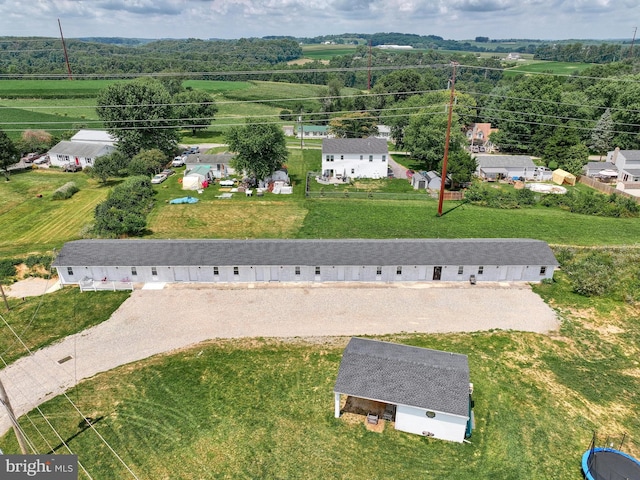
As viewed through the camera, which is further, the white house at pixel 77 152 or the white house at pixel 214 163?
the white house at pixel 77 152

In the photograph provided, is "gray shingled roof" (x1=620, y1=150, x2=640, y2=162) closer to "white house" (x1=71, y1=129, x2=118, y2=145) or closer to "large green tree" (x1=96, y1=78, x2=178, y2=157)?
"large green tree" (x1=96, y1=78, x2=178, y2=157)

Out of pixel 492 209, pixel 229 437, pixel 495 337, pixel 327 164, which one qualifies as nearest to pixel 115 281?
pixel 229 437

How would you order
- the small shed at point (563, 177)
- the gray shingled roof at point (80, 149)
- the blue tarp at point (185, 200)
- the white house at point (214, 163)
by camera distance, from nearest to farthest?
the blue tarp at point (185, 200)
the small shed at point (563, 177)
the white house at point (214, 163)
the gray shingled roof at point (80, 149)

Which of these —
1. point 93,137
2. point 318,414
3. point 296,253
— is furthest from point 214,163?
point 318,414

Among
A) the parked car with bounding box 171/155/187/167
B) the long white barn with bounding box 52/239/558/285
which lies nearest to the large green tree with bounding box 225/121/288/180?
the parked car with bounding box 171/155/187/167

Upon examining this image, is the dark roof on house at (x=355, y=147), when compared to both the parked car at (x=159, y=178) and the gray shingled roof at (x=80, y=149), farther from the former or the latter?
the gray shingled roof at (x=80, y=149)

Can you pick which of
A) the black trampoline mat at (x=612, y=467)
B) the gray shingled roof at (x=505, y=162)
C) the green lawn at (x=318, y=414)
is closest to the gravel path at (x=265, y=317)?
the green lawn at (x=318, y=414)

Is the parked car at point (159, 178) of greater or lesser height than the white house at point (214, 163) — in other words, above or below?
below

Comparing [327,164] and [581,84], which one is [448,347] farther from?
[581,84]

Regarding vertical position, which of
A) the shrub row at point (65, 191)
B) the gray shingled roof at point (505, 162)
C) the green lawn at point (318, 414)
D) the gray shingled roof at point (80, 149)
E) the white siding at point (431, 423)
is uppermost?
the gray shingled roof at point (80, 149)
